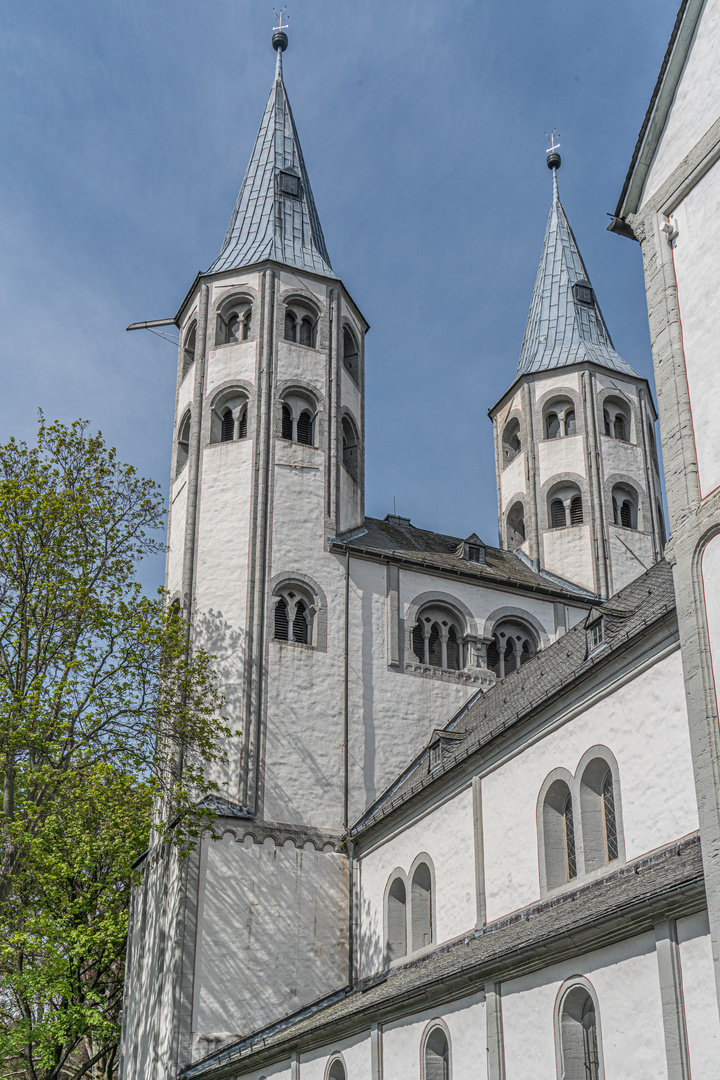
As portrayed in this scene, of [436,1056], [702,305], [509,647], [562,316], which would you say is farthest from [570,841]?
[562,316]

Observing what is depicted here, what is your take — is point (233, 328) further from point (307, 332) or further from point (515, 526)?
point (515, 526)

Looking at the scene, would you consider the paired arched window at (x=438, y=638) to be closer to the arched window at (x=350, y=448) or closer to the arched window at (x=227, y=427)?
the arched window at (x=350, y=448)

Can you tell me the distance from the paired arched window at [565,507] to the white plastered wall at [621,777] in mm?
16784

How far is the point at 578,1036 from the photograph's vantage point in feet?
52.9

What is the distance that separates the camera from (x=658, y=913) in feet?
47.3

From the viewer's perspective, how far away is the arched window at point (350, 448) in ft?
114

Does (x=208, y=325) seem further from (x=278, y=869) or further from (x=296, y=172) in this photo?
(x=278, y=869)

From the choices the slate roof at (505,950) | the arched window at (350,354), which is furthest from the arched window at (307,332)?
the slate roof at (505,950)

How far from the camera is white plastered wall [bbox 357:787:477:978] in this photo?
75.8 ft

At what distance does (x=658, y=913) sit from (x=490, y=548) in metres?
24.7

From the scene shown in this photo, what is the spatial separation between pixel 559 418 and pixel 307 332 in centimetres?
992

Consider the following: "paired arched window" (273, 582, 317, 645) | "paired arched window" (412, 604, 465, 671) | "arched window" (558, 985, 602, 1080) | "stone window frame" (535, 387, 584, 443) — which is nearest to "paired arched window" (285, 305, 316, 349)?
"paired arched window" (273, 582, 317, 645)

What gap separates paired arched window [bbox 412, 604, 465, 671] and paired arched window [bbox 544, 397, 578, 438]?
10.3 metres

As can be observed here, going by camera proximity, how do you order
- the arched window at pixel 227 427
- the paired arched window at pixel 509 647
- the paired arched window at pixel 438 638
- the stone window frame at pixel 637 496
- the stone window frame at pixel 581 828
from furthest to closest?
the stone window frame at pixel 637 496, the arched window at pixel 227 427, the paired arched window at pixel 509 647, the paired arched window at pixel 438 638, the stone window frame at pixel 581 828
